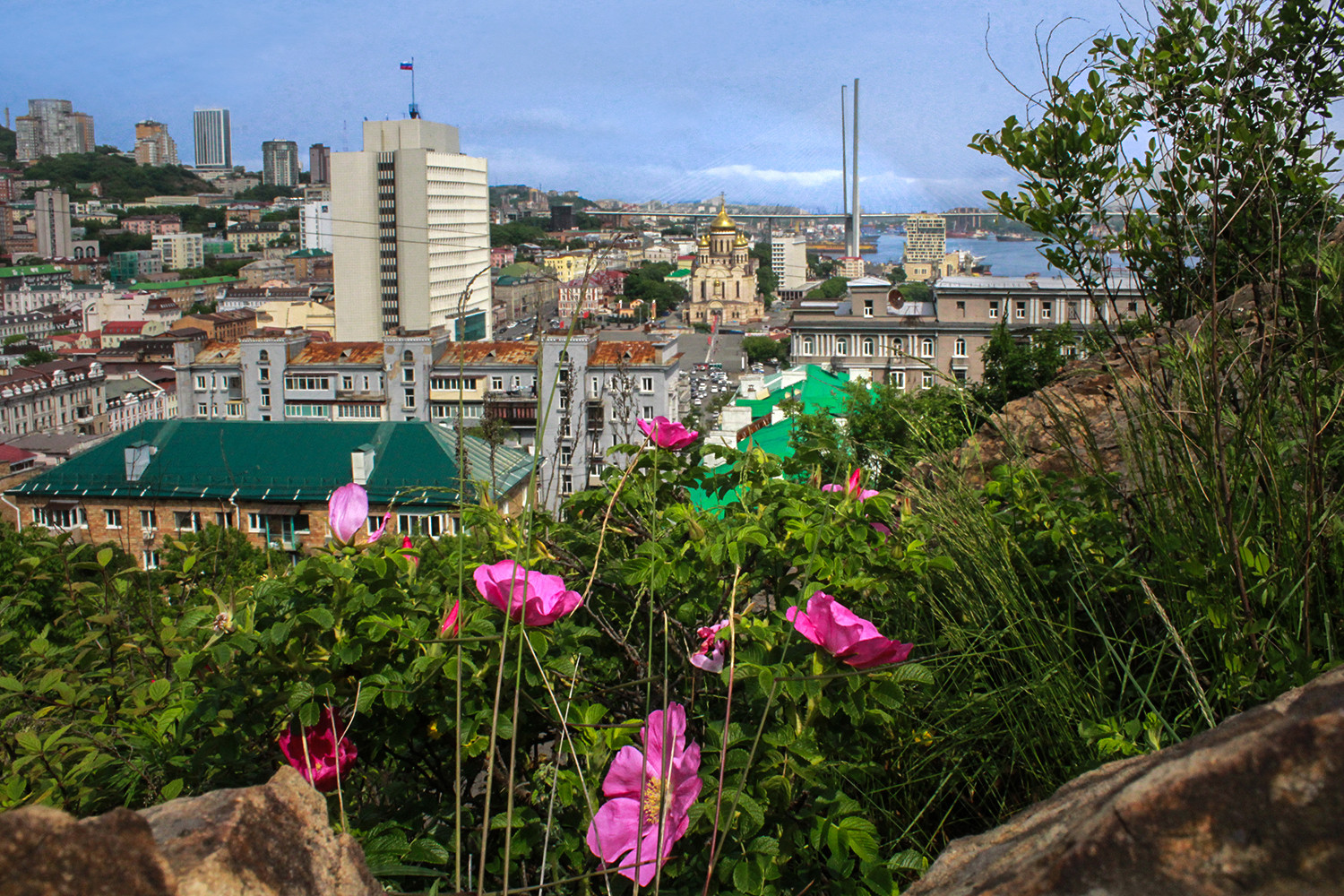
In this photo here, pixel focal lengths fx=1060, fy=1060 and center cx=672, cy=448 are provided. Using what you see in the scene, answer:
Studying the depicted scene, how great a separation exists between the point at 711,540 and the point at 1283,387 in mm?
619

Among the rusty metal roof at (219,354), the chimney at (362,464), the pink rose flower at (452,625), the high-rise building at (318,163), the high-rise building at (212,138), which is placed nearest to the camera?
the pink rose flower at (452,625)

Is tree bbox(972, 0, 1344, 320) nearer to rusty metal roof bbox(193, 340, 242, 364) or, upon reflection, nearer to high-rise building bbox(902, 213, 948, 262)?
rusty metal roof bbox(193, 340, 242, 364)

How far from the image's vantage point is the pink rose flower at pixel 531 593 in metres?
0.89

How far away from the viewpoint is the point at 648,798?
2.72ft

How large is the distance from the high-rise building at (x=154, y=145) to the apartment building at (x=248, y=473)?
385ft

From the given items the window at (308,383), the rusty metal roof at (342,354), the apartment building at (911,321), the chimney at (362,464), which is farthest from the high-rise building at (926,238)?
the chimney at (362,464)

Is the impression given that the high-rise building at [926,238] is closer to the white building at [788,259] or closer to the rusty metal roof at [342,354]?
the white building at [788,259]

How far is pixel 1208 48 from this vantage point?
162 cm

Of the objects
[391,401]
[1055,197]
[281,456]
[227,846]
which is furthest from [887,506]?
[391,401]

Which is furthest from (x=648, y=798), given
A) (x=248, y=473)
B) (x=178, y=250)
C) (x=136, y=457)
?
(x=178, y=250)

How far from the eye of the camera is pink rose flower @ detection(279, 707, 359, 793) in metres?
0.97

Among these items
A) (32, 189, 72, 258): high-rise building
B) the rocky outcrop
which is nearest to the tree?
the rocky outcrop

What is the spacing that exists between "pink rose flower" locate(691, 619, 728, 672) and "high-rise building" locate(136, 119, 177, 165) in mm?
128621

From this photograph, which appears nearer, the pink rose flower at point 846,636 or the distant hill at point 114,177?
the pink rose flower at point 846,636
